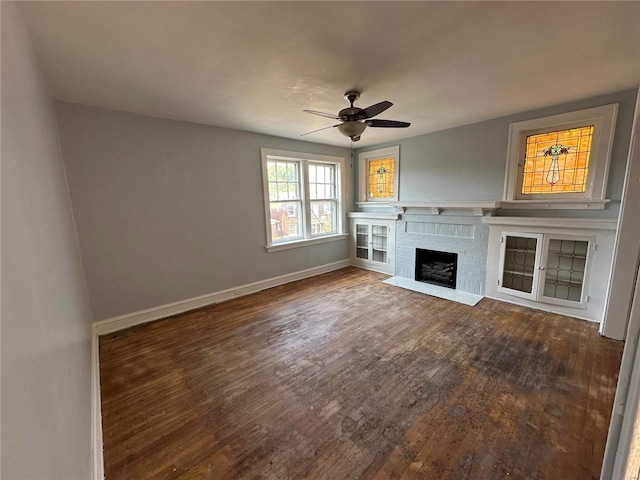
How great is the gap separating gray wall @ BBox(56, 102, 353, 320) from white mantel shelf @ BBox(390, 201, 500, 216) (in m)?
2.27

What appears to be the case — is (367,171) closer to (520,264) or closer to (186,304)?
(520,264)

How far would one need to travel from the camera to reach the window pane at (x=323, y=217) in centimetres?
502

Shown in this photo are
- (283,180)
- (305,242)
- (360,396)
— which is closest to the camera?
(360,396)

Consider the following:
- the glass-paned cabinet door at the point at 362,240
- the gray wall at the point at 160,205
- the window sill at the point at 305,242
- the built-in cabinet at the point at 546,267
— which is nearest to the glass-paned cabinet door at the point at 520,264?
the built-in cabinet at the point at 546,267

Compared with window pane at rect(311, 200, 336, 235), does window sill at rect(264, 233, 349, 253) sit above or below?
below

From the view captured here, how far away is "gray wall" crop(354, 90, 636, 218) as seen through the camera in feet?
9.17

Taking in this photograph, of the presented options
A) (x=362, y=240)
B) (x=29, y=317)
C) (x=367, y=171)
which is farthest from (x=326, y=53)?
(x=362, y=240)

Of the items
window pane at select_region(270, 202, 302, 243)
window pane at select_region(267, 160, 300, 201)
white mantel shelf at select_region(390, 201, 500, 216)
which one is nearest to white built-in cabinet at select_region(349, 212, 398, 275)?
white mantel shelf at select_region(390, 201, 500, 216)

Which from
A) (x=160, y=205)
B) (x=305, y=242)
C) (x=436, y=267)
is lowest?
(x=436, y=267)

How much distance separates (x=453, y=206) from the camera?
3.89m

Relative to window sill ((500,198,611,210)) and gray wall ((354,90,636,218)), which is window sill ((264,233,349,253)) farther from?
window sill ((500,198,611,210))

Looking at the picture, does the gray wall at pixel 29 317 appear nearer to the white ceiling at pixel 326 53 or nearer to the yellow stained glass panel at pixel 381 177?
the white ceiling at pixel 326 53

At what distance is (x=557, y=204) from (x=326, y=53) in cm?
325

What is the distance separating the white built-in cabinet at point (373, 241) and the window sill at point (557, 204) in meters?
1.71
